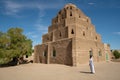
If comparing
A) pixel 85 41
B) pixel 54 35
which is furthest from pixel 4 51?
pixel 85 41

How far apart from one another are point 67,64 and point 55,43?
541 cm

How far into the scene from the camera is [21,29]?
24391 millimetres

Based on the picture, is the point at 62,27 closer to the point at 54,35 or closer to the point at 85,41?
the point at 54,35

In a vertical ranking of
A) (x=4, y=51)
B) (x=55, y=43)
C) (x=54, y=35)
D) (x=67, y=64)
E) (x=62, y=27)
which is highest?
(x=62, y=27)

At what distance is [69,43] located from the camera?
19172 millimetres

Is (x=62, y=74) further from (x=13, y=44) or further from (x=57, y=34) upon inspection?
(x=13, y=44)

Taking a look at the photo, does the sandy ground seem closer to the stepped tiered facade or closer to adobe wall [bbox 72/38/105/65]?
adobe wall [bbox 72/38/105/65]

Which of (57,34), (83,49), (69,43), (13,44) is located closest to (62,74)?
(69,43)

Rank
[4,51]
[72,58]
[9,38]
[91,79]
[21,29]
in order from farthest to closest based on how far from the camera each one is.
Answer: [21,29]
[9,38]
[4,51]
[72,58]
[91,79]

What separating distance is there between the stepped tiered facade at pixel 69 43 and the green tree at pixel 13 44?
4.26 m

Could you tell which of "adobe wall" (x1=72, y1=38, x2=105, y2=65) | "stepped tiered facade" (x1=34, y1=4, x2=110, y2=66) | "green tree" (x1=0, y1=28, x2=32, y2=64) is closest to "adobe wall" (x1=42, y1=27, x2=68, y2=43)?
"stepped tiered facade" (x1=34, y1=4, x2=110, y2=66)

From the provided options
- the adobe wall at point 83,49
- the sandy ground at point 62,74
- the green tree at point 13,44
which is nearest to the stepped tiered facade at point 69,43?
the adobe wall at point 83,49

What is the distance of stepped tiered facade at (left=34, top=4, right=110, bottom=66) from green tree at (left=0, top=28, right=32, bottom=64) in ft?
14.0

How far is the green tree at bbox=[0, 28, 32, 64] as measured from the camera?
838 inches
